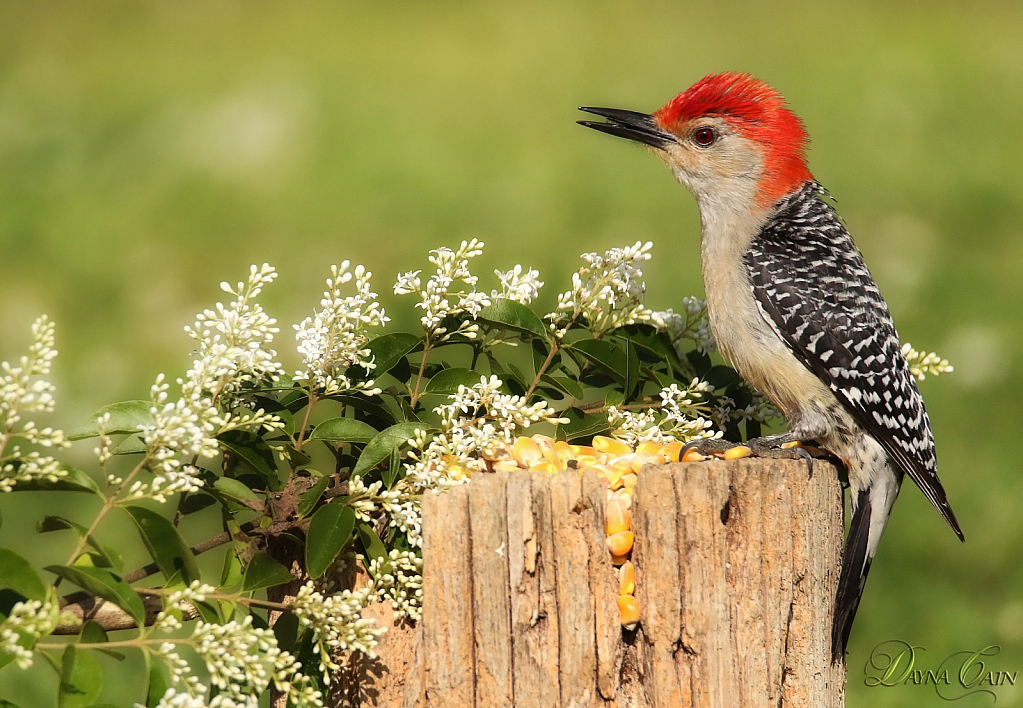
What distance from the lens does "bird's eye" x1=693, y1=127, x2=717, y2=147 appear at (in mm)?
4645

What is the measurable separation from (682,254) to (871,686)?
4.66 meters

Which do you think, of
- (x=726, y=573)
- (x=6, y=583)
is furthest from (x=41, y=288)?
(x=726, y=573)

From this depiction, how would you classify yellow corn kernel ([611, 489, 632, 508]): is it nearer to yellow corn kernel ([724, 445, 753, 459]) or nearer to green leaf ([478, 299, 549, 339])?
yellow corn kernel ([724, 445, 753, 459])

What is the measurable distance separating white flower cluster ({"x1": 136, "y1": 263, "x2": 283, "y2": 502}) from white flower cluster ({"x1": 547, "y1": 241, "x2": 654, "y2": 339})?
1.11 m

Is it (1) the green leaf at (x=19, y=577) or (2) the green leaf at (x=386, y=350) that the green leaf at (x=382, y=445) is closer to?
(2) the green leaf at (x=386, y=350)

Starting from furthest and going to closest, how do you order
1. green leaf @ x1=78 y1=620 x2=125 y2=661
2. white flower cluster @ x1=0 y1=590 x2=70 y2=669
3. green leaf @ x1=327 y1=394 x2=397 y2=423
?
1. green leaf @ x1=327 y1=394 x2=397 y2=423
2. green leaf @ x1=78 y1=620 x2=125 y2=661
3. white flower cluster @ x1=0 y1=590 x2=70 y2=669

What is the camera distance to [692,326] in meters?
4.23

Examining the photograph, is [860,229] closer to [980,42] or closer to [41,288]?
[980,42]

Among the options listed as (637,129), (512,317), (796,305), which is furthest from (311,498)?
(637,129)

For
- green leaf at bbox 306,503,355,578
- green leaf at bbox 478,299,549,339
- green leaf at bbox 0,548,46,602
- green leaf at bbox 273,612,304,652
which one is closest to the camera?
green leaf at bbox 0,548,46,602

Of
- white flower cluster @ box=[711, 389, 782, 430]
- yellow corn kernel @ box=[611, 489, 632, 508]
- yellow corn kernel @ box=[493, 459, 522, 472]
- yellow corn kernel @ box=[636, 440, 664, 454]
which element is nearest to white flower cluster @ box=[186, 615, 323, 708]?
yellow corn kernel @ box=[493, 459, 522, 472]

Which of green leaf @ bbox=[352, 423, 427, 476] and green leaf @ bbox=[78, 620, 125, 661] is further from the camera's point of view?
green leaf @ bbox=[352, 423, 427, 476]

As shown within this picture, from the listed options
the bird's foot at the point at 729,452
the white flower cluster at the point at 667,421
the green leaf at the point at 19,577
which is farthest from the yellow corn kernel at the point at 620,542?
the green leaf at the point at 19,577

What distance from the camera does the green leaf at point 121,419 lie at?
9.37 feet
